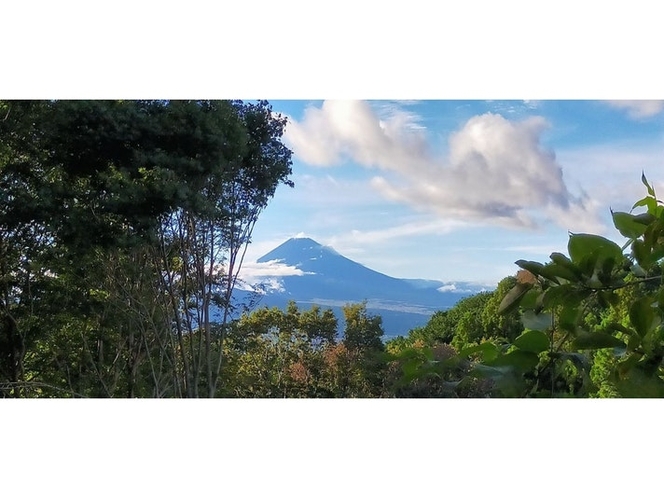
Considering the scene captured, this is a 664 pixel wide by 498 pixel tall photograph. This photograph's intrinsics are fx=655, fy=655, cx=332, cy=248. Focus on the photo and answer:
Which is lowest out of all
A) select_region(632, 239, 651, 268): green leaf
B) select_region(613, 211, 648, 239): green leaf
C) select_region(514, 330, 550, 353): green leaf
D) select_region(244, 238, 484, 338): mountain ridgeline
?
select_region(514, 330, 550, 353): green leaf

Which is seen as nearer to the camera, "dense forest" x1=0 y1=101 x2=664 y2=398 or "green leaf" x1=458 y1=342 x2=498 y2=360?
"green leaf" x1=458 y1=342 x2=498 y2=360

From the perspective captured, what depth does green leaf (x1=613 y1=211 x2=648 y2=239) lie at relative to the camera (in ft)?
1.50

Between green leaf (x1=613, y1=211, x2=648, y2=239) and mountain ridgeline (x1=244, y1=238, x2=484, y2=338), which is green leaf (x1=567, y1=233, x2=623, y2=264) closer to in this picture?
green leaf (x1=613, y1=211, x2=648, y2=239)

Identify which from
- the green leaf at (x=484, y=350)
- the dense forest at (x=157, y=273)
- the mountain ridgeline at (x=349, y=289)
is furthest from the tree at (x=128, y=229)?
the green leaf at (x=484, y=350)

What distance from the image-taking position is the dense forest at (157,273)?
4.14 m

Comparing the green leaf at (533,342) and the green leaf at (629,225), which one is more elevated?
the green leaf at (629,225)

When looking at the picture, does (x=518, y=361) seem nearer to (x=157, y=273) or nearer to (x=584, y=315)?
(x=584, y=315)

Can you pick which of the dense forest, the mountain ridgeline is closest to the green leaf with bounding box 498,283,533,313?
the dense forest

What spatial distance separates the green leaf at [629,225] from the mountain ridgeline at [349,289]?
3.84m

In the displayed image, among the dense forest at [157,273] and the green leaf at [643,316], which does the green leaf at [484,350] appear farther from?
the dense forest at [157,273]

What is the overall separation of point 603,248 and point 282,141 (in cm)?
417

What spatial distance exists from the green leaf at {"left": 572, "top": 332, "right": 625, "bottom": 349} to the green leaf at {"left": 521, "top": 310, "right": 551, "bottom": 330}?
0.17 feet
